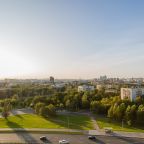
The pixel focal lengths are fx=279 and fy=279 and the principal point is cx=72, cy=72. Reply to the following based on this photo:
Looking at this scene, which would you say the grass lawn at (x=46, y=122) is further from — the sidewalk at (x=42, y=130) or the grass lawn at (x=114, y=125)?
the sidewalk at (x=42, y=130)

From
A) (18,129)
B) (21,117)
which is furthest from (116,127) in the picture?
(21,117)

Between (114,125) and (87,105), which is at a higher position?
(87,105)

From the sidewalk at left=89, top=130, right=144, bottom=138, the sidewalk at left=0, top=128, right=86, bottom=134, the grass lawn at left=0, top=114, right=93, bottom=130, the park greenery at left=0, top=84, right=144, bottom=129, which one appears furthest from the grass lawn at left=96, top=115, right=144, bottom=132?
the sidewalk at left=0, top=128, right=86, bottom=134

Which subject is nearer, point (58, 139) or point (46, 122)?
point (58, 139)

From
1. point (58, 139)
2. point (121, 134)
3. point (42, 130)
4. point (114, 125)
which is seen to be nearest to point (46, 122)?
point (42, 130)

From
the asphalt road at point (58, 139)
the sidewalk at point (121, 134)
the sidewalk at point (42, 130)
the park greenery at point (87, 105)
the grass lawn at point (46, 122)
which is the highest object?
the park greenery at point (87, 105)

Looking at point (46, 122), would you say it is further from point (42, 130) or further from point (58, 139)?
point (58, 139)

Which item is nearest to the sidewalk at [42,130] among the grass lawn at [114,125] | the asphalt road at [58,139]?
the asphalt road at [58,139]
